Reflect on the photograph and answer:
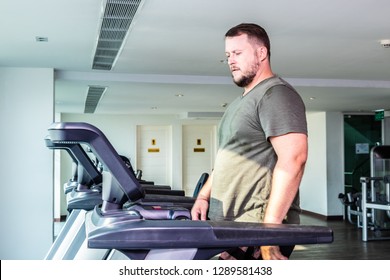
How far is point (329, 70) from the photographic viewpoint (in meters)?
5.47

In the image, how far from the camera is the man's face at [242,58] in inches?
60.0

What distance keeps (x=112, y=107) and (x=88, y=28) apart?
5.47 meters

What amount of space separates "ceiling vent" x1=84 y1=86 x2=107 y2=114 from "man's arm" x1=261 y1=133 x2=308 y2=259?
5187mm

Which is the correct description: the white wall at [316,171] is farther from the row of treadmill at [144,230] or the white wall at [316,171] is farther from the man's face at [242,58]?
the row of treadmill at [144,230]

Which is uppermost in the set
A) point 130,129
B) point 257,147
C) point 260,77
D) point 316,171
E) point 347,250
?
point 130,129

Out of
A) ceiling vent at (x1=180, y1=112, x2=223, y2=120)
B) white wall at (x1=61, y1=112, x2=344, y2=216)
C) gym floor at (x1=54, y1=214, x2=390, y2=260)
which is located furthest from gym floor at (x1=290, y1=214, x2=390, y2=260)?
ceiling vent at (x1=180, y1=112, x2=223, y2=120)

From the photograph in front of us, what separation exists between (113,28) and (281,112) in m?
2.52

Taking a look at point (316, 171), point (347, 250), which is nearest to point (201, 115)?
point (316, 171)

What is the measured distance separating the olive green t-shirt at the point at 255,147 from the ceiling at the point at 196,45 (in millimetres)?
1750

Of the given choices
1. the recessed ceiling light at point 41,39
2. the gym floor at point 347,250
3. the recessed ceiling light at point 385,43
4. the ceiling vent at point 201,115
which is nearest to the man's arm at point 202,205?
the recessed ceiling light at point 41,39

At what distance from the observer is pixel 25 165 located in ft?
17.1

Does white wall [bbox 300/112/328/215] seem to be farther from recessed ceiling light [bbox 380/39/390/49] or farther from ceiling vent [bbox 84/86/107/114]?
recessed ceiling light [bbox 380/39/390/49]

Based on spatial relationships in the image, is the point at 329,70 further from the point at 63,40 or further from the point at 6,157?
the point at 6,157

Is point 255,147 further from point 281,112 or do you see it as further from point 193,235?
point 193,235
